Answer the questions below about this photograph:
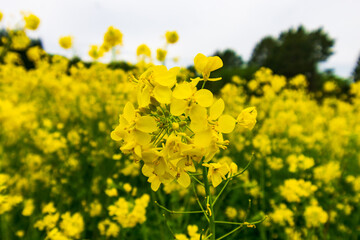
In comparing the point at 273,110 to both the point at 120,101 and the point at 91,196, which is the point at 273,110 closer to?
the point at 120,101

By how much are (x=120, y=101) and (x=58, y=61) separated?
106 inches

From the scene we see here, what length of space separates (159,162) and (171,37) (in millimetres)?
2417

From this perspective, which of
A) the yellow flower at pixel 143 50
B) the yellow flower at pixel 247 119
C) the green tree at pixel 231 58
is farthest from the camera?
the green tree at pixel 231 58

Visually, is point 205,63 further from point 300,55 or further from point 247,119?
point 300,55

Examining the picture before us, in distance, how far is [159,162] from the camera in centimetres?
89

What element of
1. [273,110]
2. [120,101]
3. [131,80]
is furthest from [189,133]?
[273,110]

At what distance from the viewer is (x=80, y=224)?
2002mm

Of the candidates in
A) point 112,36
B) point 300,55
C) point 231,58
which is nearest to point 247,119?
point 112,36

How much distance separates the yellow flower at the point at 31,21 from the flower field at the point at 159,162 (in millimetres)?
18

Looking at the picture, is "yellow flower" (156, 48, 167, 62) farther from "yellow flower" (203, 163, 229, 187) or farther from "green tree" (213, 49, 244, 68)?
"green tree" (213, 49, 244, 68)

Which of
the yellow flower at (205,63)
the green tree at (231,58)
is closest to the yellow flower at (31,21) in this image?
the yellow flower at (205,63)

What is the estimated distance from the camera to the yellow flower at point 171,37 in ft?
10.1

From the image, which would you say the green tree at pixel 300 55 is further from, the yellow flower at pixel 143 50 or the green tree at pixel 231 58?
the yellow flower at pixel 143 50

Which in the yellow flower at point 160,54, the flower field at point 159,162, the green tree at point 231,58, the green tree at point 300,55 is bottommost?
the flower field at point 159,162
